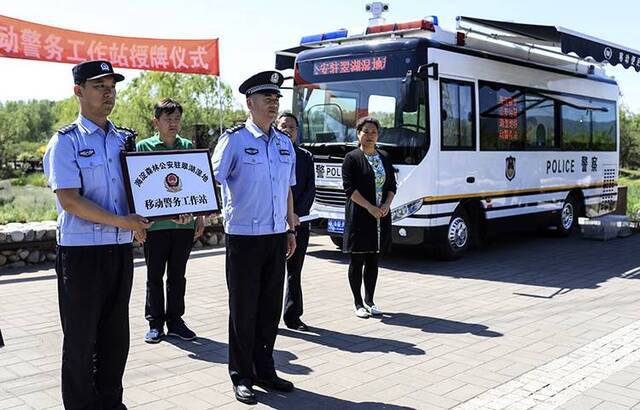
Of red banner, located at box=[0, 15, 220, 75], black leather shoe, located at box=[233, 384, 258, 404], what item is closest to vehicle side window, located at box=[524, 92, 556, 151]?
red banner, located at box=[0, 15, 220, 75]

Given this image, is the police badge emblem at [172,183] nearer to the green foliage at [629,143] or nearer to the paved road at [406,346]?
the paved road at [406,346]

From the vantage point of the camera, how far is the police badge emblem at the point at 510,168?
9922mm

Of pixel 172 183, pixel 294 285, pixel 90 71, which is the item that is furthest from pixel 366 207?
pixel 90 71

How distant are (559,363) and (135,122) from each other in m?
30.6

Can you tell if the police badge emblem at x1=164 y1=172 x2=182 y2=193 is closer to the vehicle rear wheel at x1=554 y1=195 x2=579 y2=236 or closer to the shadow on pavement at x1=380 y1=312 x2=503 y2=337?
the shadow on pavement at x1=380 y1=312 x2=503 y2=337

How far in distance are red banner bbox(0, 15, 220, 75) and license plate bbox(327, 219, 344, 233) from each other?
4.35m

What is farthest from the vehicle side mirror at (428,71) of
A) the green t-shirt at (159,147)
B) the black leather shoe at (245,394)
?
the black leather shoe at (245,394)

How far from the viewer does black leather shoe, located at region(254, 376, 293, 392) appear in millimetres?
4059

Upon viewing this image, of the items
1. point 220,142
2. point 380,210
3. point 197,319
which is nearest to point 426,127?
point 380,210

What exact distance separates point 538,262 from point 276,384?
20.8 feet

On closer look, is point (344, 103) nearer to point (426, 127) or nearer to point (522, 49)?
point (426, 127)

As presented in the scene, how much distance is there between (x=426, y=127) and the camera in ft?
27.3

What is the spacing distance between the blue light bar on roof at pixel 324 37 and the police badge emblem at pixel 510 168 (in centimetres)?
330

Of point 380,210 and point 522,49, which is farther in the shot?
point 522,49
